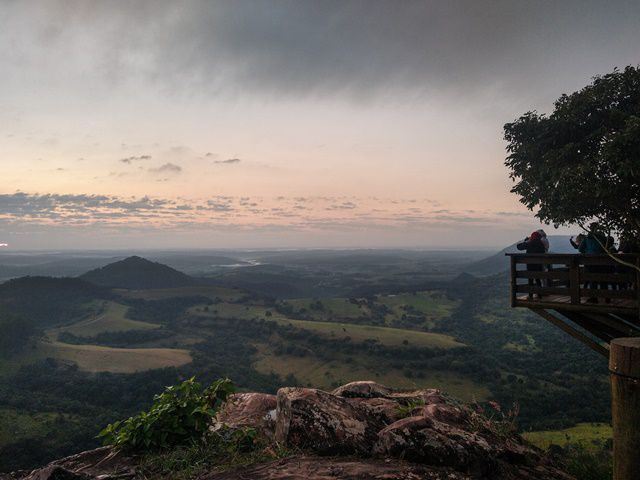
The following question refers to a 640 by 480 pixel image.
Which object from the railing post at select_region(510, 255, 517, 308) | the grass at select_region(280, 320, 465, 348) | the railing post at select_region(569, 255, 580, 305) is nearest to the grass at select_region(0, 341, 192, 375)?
the grass at select_region(280, 320, 465, 348)

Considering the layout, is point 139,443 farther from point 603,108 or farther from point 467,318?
point 467,318

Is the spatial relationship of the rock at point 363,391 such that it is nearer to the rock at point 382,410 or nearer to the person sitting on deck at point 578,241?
the rock at point 382,410

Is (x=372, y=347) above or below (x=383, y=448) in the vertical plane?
below

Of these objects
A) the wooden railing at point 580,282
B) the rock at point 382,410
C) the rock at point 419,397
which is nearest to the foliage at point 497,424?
the rock at point 419,397

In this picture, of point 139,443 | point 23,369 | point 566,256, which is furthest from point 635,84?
point 23,369

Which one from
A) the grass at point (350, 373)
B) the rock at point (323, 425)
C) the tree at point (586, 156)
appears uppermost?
the tree at point (586, 156)

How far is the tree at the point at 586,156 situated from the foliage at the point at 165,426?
11838 millimetres

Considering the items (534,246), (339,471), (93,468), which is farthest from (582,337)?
(93,468)

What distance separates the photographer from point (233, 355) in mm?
156750

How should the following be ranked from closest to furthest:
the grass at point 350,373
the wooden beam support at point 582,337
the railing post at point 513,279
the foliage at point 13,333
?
the wooden beam support at point 582,337, the railing post at point 513,279, the grass at point 350,373, the foliage at point 13,333

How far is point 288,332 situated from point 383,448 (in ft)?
566

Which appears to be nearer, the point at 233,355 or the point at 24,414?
the point at 24,414

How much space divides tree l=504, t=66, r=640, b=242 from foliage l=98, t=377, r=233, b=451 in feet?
38.8

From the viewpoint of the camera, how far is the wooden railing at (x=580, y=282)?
911cm
